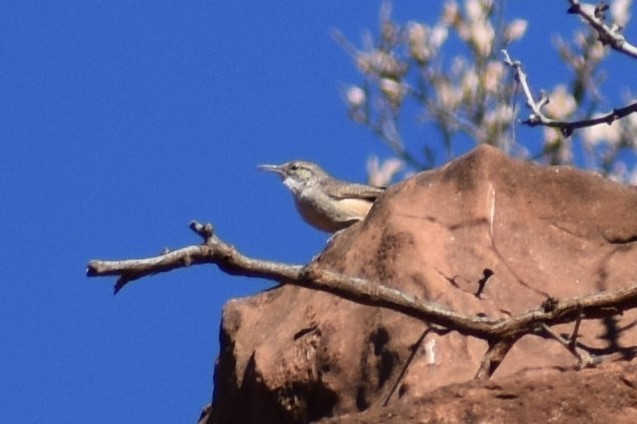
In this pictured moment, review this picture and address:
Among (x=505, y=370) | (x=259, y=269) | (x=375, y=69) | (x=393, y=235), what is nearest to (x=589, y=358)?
(x=505, y=370)

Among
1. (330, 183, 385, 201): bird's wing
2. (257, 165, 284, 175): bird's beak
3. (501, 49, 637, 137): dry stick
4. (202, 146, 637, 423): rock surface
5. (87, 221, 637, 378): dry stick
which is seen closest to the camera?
(87, 221, 637, 378): dry stick

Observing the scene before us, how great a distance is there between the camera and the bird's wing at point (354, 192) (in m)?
11.4

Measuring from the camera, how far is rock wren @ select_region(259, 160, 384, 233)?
11.8m

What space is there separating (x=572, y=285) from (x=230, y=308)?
132 cm

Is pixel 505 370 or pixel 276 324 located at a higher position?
pixel 276 324

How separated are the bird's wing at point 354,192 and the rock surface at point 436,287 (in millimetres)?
5385

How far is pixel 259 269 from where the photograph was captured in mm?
4574

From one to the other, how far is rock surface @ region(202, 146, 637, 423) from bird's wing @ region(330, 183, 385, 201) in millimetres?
5385

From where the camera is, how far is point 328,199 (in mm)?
12242

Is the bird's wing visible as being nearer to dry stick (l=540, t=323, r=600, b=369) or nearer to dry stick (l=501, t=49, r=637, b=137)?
dry stick (l=501, t=49, r=637, b=137)

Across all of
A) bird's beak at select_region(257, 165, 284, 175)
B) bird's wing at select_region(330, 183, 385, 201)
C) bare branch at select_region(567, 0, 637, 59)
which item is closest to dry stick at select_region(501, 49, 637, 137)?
bare branch at select_region(567, 0, 637, 59)

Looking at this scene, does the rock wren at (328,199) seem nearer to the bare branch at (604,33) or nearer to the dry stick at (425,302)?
the bare branch at (604,33)

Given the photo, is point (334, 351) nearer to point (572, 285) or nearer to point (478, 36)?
point (572, 285)

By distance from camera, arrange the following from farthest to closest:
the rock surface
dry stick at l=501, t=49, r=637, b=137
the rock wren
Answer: the rock wren < dry stick at l=501, t=49, r=637, b=137 < the rock surface
